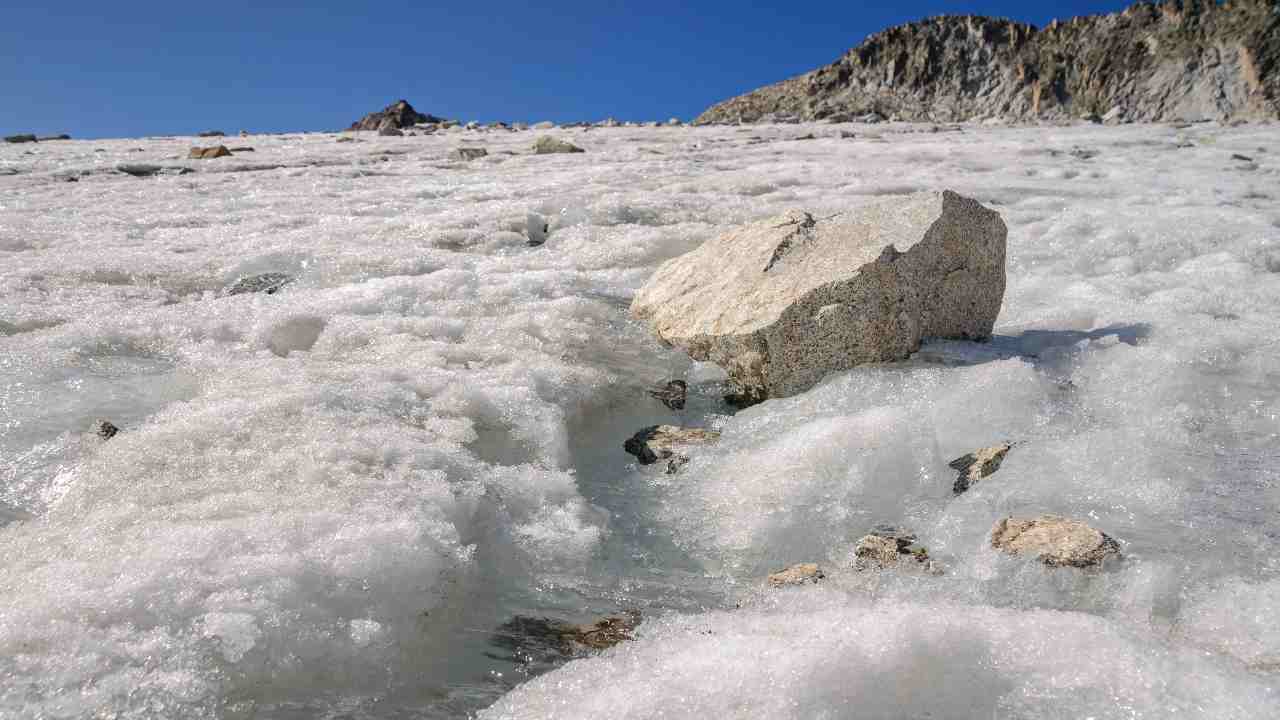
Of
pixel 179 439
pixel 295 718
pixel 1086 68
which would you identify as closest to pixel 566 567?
pixel 295 718

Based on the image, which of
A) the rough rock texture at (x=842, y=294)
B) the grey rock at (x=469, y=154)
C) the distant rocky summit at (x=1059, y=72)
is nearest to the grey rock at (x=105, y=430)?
the rough rock texture at (x=842, y=294)

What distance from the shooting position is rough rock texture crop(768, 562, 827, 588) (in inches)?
98.6

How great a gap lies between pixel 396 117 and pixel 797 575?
3356 centimetres

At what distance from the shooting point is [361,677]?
6.52ft

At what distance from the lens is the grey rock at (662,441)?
11.4 ft

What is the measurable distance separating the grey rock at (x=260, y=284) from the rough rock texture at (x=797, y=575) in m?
4.06

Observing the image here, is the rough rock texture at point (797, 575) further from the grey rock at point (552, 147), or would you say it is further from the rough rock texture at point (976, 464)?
the grey rock at point (552, 147)

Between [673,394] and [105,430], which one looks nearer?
[105,430]

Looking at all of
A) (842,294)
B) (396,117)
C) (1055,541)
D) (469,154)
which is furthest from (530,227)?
(396,117)

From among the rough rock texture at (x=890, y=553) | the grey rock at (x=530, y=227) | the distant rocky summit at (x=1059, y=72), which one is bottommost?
the rough rock texture at (x=890, y=553)

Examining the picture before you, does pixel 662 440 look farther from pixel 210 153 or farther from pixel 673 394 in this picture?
pixel 210 153

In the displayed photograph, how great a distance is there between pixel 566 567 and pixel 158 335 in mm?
2901

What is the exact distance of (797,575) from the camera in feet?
8.30

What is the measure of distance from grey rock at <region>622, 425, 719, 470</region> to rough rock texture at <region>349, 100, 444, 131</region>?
31.1 m
